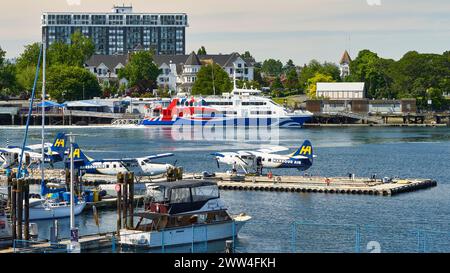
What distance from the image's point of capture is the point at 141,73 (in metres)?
184

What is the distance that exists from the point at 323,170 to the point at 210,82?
97288mm

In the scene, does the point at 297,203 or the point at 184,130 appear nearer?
the point at 297,203

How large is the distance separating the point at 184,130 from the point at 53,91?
35.9 metres

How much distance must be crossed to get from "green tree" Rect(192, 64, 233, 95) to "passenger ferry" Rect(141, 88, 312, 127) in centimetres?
2471

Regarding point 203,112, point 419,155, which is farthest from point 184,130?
point 419,155

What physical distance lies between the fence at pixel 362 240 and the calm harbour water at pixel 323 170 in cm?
7

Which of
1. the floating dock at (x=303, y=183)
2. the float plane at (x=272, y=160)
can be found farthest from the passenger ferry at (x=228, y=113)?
the floating dock at (x=303, y=183)

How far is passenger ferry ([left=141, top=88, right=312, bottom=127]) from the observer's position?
141m

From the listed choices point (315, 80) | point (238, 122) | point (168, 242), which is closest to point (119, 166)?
point (168, 242)

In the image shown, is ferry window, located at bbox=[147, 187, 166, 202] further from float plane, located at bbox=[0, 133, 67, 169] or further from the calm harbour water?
float plane, located at bbox=[0, 133, 67, 169]

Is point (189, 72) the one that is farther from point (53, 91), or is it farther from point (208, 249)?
point (208, 249)

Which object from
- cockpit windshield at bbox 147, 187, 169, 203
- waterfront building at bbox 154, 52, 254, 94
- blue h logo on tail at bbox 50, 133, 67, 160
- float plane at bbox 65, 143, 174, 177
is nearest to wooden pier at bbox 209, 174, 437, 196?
float plane at bbox 65, 143, 174, 177

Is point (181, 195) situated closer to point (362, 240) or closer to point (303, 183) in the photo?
point (362, 240)
